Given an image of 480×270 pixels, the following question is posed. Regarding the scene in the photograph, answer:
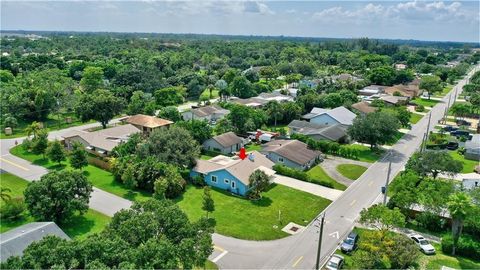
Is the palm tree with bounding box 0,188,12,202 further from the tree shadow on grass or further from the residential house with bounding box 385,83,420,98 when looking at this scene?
the residential house with bounding box 385,83,420,98

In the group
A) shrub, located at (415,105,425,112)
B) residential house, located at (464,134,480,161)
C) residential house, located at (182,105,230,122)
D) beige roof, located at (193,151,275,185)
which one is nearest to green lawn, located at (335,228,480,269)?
beige roof, located at (193,151,275,185)

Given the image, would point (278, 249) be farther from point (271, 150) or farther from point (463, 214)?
point (271, 150)

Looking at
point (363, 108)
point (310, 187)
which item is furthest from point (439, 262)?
point (363, 108)

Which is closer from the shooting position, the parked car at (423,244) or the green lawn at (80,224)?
the parked car at (423,244)

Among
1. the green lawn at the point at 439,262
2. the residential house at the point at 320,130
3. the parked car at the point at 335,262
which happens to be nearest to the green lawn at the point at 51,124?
the residential house at the point at 320,130

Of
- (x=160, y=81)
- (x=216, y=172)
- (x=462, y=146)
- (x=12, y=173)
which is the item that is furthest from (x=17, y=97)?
(x=462, y=146)

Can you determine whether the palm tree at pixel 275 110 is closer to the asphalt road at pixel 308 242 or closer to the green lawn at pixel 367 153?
the green lawn at pixel 367 153
